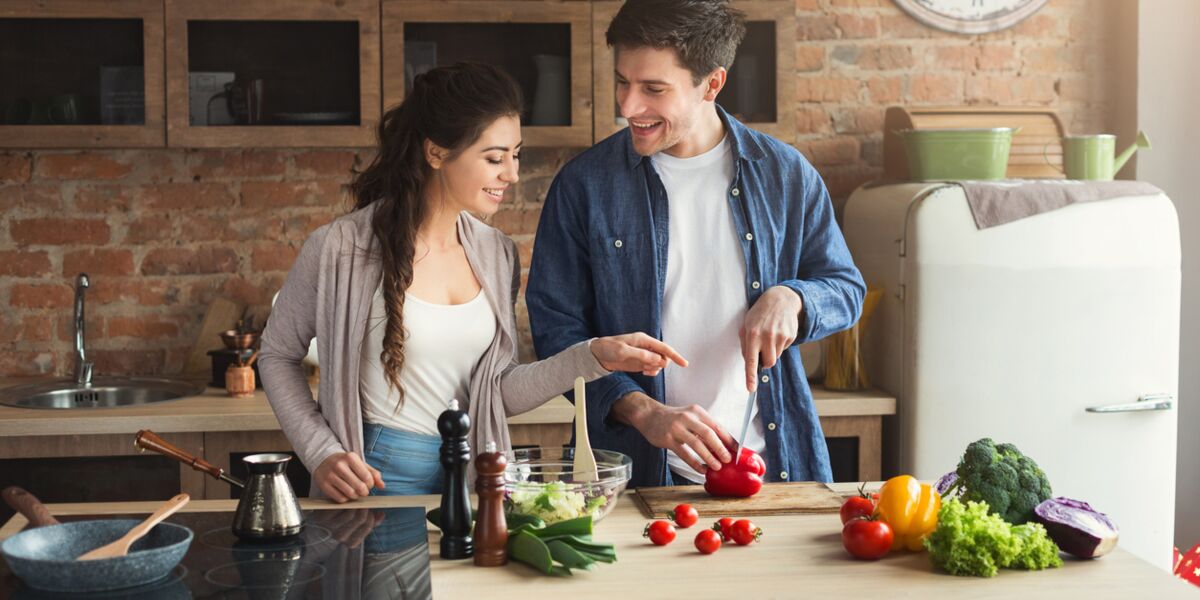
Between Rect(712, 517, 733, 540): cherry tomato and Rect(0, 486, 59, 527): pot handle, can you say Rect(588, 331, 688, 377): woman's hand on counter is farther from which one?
Rect(0, 486, 59, 527): pot handle

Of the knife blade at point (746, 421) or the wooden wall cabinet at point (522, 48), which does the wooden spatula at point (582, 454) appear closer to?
the knife blade at point (746, 421)

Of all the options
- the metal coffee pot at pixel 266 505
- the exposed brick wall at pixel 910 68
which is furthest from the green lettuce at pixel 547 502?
the exposed brick wall at pixel 910 68

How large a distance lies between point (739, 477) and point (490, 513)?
50 centimetres

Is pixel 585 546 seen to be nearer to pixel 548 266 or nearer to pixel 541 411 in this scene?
pixel 548 266

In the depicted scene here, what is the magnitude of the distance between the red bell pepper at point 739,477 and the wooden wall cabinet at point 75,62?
2.01m

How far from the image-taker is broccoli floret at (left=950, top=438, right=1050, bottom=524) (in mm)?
1712

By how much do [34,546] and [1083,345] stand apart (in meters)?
2.59

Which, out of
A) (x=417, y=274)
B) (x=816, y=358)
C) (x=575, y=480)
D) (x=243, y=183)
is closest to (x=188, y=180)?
(x=243, y=183)

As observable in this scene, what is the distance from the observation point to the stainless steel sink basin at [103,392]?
333cm

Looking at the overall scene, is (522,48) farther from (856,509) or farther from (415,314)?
(856,509)

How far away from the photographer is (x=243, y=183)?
3.61 m

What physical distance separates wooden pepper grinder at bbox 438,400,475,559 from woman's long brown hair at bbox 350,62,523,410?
522 mm

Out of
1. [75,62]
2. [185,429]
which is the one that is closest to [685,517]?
[185,429]

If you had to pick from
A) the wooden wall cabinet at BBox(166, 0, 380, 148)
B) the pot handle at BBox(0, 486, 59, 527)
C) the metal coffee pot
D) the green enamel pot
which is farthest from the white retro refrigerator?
the pot handle at BBox(0, 486, 59, 527)
